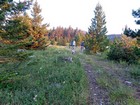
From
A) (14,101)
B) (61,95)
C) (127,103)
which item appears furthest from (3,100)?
(127,103)

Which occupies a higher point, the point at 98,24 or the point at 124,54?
the point at 98,24

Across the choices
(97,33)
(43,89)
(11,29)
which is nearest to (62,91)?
(43,89)

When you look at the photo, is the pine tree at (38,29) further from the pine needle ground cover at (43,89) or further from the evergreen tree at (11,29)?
the evergreen tree at (11,29)

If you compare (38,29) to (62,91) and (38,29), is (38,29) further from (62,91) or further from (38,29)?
(62,91)

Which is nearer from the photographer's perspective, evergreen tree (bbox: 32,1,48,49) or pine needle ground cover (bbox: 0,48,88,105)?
pine needle ground cover (bbox: 0,48,88,105)

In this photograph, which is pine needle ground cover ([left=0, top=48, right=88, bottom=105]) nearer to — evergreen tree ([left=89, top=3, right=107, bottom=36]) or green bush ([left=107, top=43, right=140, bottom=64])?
green bush ([left=107, top=43, right=140, bottom=64])

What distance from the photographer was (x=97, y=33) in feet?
101

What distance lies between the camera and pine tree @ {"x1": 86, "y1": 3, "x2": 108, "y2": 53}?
30438 millimetres

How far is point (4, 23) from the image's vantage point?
27.8ft

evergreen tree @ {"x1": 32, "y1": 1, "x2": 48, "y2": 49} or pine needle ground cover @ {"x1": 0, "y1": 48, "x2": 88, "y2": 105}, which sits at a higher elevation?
evergreen tree @ {"x1": 32, "y1": 1, "x2": 48, "y2": 49}

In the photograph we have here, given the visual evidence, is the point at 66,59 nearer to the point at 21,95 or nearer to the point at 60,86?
the point at 60,86

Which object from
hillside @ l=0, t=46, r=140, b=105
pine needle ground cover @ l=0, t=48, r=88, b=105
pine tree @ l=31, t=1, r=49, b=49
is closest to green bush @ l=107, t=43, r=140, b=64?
hillside @ l=0, t=46, r=140, b=105

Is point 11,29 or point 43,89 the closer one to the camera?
point 43,89

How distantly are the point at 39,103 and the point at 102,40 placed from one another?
81.6ft
